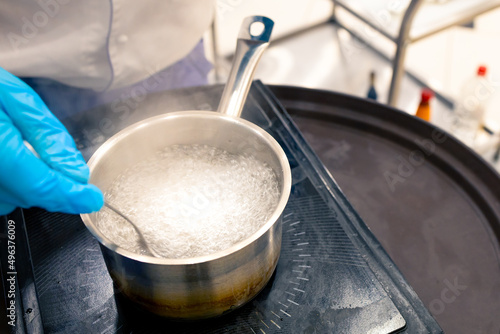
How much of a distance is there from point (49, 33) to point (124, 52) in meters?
0.18

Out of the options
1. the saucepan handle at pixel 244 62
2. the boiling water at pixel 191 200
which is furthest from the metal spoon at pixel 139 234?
the saucepan handle at pixel 244 62

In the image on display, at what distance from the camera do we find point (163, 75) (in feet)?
4.11

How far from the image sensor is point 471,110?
202 centimetres

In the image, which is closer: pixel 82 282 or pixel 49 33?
pixel 82 282

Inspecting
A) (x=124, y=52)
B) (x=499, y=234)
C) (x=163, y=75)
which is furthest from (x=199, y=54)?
(x=499, y=234)

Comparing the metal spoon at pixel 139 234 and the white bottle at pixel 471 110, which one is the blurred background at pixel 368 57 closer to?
the white bottle at pixel 471 110

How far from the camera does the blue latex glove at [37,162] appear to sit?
2.04 ft

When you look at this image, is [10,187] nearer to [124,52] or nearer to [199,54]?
[124,52]
